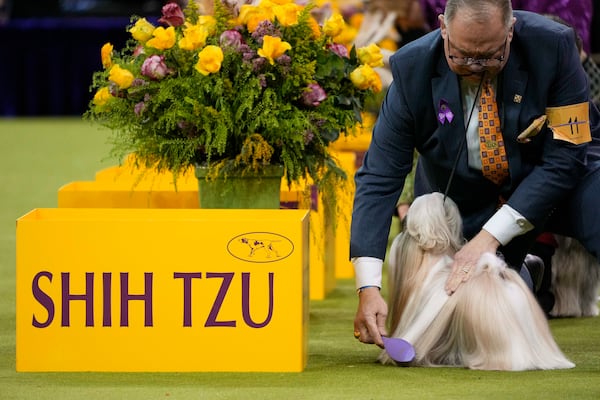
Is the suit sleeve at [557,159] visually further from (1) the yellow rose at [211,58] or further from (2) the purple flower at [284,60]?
(1) the yellow rose at [211,58]

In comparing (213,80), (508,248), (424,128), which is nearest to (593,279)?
(508,248)

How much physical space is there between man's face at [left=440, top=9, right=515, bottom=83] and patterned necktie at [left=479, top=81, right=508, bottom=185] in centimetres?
14

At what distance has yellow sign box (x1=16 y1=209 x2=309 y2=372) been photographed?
2812 mm

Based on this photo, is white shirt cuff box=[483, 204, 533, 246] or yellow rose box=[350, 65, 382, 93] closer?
white shirt cuff box=[483, 204, 533, 246]

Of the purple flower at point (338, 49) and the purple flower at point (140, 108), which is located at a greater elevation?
the purple flower at point (338, 49)

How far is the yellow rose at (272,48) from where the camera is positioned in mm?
3129

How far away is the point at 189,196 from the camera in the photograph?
3.67 m

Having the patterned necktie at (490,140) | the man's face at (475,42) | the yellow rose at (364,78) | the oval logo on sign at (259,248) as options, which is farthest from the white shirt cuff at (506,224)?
the yellow rose at (364,78)

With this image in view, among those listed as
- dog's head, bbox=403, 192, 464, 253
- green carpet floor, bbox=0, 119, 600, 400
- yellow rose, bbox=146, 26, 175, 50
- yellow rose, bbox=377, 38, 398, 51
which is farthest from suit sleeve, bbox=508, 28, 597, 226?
yellow rose, bbox=377, 38, 398, 51

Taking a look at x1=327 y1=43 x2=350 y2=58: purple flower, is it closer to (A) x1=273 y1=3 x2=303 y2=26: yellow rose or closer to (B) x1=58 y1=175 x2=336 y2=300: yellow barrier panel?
(A) x1=273 y1=3 x2=303 y2=26: yellow rose

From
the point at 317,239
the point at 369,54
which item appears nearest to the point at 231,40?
the point at 369,54

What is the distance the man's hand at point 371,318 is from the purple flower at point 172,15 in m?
0.89

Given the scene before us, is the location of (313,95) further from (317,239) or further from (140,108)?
(317,239)

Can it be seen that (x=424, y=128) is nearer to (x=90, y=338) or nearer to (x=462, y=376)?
(x=462, y=376)
